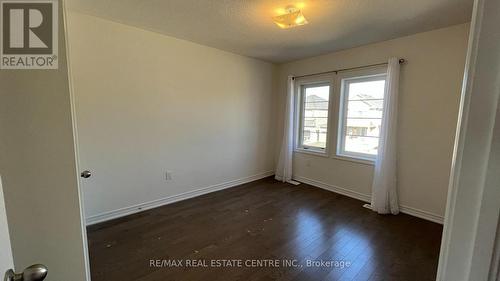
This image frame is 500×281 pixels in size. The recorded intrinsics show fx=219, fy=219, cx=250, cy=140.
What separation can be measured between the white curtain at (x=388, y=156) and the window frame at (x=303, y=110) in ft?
2.95

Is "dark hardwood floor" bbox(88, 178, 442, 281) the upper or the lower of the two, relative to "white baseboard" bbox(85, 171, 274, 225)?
lower

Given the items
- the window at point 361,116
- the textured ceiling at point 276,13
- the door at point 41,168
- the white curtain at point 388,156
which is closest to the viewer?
the door at point 41,168

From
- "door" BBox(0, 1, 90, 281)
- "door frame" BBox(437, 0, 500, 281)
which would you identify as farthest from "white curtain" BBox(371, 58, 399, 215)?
"door" BBox(0, 1, 90, 281)

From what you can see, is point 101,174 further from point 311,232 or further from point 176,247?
point 311,232

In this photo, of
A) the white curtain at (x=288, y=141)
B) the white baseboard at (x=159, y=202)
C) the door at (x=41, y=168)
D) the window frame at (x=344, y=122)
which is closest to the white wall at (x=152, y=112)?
the white baseboard at (x=159, y=202)

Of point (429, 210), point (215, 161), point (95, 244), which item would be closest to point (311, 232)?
point (429, 210)

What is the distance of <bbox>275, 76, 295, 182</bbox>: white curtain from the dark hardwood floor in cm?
110

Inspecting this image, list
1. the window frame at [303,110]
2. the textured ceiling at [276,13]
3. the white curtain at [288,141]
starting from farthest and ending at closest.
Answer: the white curtain at [288,141], the window frame at [303,110], the textured ceiling at [276,13]

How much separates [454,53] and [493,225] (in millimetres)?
3141

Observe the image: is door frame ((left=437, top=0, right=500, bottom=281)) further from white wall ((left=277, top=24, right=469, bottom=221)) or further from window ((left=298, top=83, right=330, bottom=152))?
window ((left=298, top=83, right=330, bottom=152))

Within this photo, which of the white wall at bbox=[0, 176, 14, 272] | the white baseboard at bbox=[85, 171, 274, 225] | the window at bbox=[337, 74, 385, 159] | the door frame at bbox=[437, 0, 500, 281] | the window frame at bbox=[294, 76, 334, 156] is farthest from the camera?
the window frame at bbox=[294, 76, 334, 156]

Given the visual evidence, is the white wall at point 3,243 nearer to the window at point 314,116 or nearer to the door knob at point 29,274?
the door knob at point 29,274

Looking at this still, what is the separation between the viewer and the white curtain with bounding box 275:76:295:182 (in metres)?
4.21

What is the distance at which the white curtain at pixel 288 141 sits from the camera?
421cm
